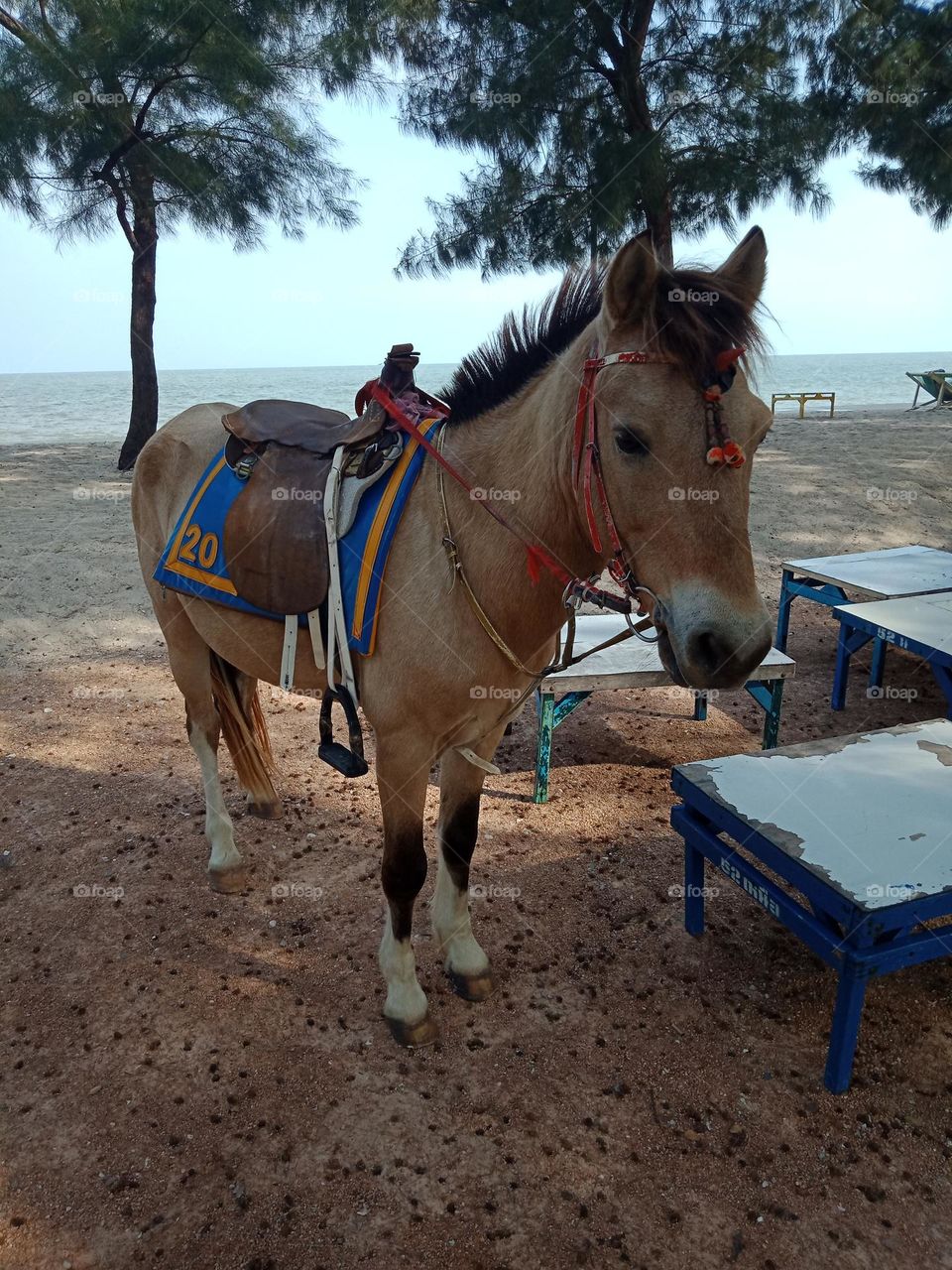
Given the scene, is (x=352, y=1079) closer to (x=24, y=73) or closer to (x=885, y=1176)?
(x=885, y=1176)

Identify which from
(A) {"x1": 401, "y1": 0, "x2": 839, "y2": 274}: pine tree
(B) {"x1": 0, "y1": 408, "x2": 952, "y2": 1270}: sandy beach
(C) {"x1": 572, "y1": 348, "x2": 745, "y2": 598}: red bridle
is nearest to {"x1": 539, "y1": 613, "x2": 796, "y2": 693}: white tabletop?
(B) {"x1": 0, "y1": 408, "x2": 952, "y2": 1270}: sandy beach

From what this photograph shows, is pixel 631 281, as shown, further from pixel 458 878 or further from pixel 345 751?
pixel 458 878

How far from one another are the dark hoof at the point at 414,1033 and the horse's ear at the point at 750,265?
2.28 metres

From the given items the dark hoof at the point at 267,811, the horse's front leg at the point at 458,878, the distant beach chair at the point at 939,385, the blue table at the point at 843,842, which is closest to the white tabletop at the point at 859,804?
the blue table at the point at 843,842

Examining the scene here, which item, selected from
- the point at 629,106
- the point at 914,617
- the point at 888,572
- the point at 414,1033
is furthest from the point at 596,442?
the point at 629,106

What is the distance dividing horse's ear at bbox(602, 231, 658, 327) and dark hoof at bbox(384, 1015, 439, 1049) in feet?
7.06

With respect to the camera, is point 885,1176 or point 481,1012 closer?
point 885,1176

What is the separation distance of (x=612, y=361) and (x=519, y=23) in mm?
10471

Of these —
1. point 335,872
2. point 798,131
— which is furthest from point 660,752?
point 798,131

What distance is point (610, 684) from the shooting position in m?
4.05

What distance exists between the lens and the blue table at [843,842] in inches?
85.9

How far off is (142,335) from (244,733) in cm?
1057

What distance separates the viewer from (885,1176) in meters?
2.00

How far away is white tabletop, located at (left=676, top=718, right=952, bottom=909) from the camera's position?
2262 millimetres
